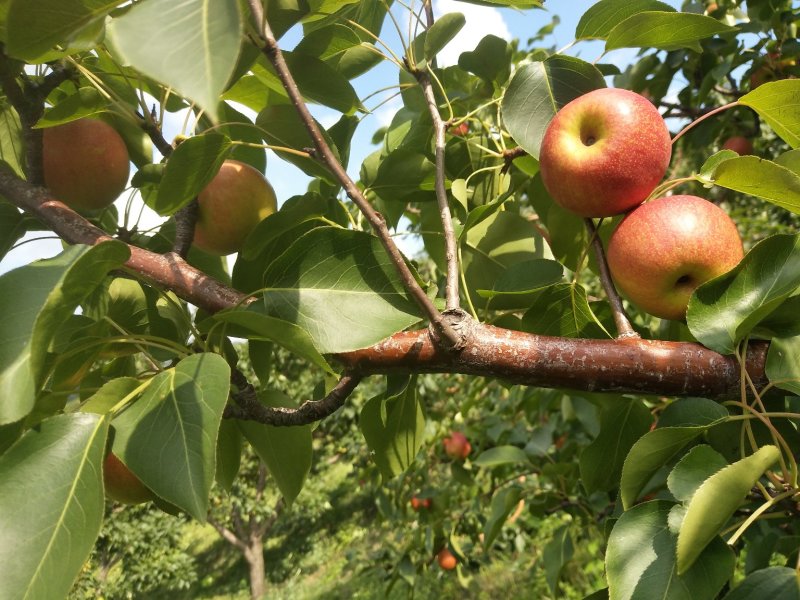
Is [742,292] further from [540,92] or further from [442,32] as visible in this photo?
[442,32]

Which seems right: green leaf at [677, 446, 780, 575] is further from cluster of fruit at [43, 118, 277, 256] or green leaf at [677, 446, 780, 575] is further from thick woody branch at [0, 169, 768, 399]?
cluster of fruit at [43, 118, 277, 256]

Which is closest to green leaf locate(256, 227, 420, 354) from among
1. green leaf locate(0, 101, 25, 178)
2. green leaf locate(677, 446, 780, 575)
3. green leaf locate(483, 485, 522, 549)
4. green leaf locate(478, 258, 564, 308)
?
green leaf locate(478, 258, 564, 308)

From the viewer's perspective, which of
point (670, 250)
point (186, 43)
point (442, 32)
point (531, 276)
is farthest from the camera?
point (442, 32)

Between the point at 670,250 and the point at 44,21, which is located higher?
the point at 44,21

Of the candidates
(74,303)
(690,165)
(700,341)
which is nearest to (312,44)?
(74,303)

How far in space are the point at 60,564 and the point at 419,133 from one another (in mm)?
850

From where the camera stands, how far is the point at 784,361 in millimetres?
654

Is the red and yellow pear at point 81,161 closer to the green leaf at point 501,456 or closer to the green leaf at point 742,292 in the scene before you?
the green leaf at point 742,292

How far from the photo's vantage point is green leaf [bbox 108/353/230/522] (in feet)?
1.68

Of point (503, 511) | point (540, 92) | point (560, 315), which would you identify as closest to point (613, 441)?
point (560, 315)

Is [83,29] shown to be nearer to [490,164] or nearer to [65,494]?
[65,494]

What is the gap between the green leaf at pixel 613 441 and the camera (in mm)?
835

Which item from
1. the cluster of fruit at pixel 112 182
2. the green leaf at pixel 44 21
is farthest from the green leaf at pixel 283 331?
the cluster of fruit at pixel 112 182

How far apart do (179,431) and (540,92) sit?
2.15 feet
